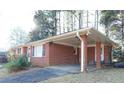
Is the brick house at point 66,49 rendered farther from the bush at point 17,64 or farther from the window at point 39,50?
the bush at point 17,64

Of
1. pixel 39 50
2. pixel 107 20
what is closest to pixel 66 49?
pixel 39 50

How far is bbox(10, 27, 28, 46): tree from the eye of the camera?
382 inches

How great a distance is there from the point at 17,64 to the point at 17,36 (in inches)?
49.3

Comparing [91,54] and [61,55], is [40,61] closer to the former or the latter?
[61,55]

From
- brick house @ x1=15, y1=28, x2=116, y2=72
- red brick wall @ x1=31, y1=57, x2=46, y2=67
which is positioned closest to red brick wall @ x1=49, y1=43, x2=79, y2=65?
brick house @ x1=15, y1=28, x2=116, y2=72

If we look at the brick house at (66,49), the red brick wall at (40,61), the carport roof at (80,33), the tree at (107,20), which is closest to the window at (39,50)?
the brick house at (66,49)

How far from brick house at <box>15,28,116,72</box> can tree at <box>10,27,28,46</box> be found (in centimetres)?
29

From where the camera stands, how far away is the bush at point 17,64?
9812mm

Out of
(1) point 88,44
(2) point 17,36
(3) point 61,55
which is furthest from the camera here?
(1) point 88,44

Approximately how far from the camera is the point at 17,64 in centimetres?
1023

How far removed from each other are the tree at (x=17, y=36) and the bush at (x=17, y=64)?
0.77 meters

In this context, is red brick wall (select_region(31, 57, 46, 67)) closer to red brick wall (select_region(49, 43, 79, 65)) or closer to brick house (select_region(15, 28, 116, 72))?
brick house (select_region(15, 28, 116, 72))

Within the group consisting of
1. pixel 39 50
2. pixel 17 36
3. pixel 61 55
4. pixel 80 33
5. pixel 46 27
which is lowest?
pixel 61 55

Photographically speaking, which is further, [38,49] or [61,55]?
[61,55]
